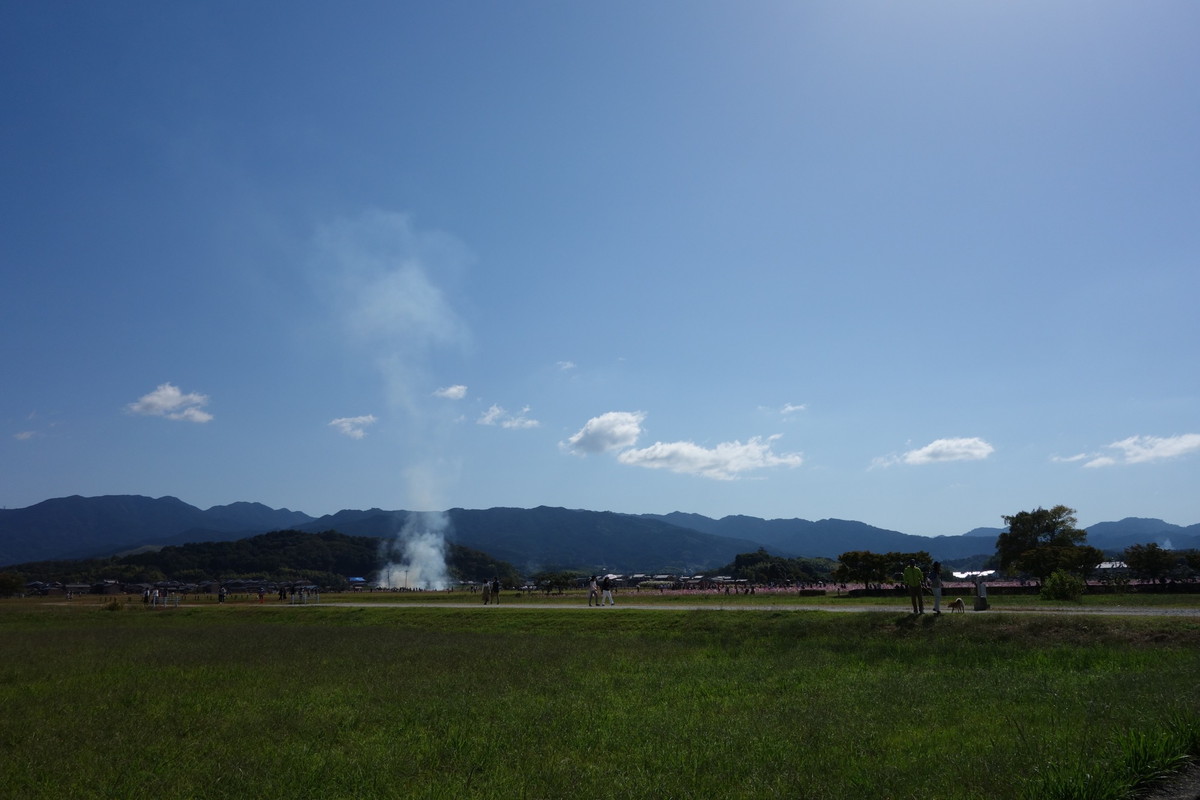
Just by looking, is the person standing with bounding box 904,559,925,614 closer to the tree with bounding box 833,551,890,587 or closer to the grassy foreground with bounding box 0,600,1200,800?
the grassy foreground with bounding box 0,600,1200,800

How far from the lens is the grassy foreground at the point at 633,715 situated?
9.15 metres

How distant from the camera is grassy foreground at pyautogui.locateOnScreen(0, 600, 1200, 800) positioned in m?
9.15

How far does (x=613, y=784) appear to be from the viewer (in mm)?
9172

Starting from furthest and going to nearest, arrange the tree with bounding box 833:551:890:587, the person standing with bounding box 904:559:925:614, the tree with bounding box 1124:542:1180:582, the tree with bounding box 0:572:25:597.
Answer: the tree with bounding box 0:572:25:597 < the tree with bounding box 833:551:890:587 < the tree with bounding box 1124:542:1180:582 < the person standing with bounding box 904:559:925:614

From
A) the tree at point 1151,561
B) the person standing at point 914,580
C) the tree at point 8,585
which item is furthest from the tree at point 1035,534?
the tree at point 8,585

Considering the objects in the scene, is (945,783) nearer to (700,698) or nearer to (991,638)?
(700,698)

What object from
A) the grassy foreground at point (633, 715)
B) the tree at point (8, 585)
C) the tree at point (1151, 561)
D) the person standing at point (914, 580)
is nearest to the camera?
the grassy foreground at point (633, 715)

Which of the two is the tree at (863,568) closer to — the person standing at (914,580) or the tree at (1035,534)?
the tree at (1035,534)

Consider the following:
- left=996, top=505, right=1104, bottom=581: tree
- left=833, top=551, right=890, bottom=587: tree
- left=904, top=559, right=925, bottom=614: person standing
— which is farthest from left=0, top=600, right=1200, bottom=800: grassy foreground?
left=996, top=505, right=1104, bottom=581: tree

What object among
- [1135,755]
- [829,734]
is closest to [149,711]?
[829,734]

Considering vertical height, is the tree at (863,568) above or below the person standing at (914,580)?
below

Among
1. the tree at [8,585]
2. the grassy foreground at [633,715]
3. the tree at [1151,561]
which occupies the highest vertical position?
the tree at [1151,561]

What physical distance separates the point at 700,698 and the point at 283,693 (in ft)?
30.2

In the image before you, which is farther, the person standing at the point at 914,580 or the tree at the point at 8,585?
the tree at the point at 8,585
